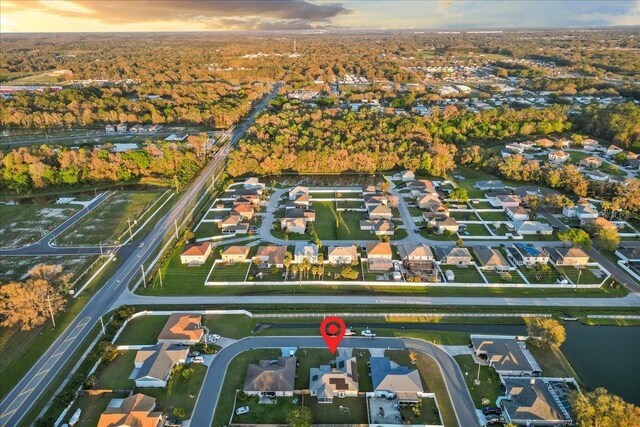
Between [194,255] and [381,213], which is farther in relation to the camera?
[381,213]

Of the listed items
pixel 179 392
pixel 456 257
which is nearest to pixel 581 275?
pixel 456 257

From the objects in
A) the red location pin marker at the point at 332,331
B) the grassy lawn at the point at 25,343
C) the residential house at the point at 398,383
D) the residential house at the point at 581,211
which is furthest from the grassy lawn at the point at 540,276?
the grassy lawn at the point at 25,343

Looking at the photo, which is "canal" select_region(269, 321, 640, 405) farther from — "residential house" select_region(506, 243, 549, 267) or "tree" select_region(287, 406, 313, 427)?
"tree" select_region(287, 406, 313, 427)

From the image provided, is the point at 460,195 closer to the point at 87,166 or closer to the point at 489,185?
the point at 489,185

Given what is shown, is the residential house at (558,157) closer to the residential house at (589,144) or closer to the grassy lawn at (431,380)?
the residential house at (589,144)

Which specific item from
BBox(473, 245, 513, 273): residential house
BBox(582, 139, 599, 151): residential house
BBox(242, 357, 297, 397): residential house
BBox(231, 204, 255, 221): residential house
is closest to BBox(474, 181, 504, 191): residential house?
BBox(473, 245, 513, 273): residential house

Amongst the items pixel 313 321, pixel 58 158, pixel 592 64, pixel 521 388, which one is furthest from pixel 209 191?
pixel 592 64
